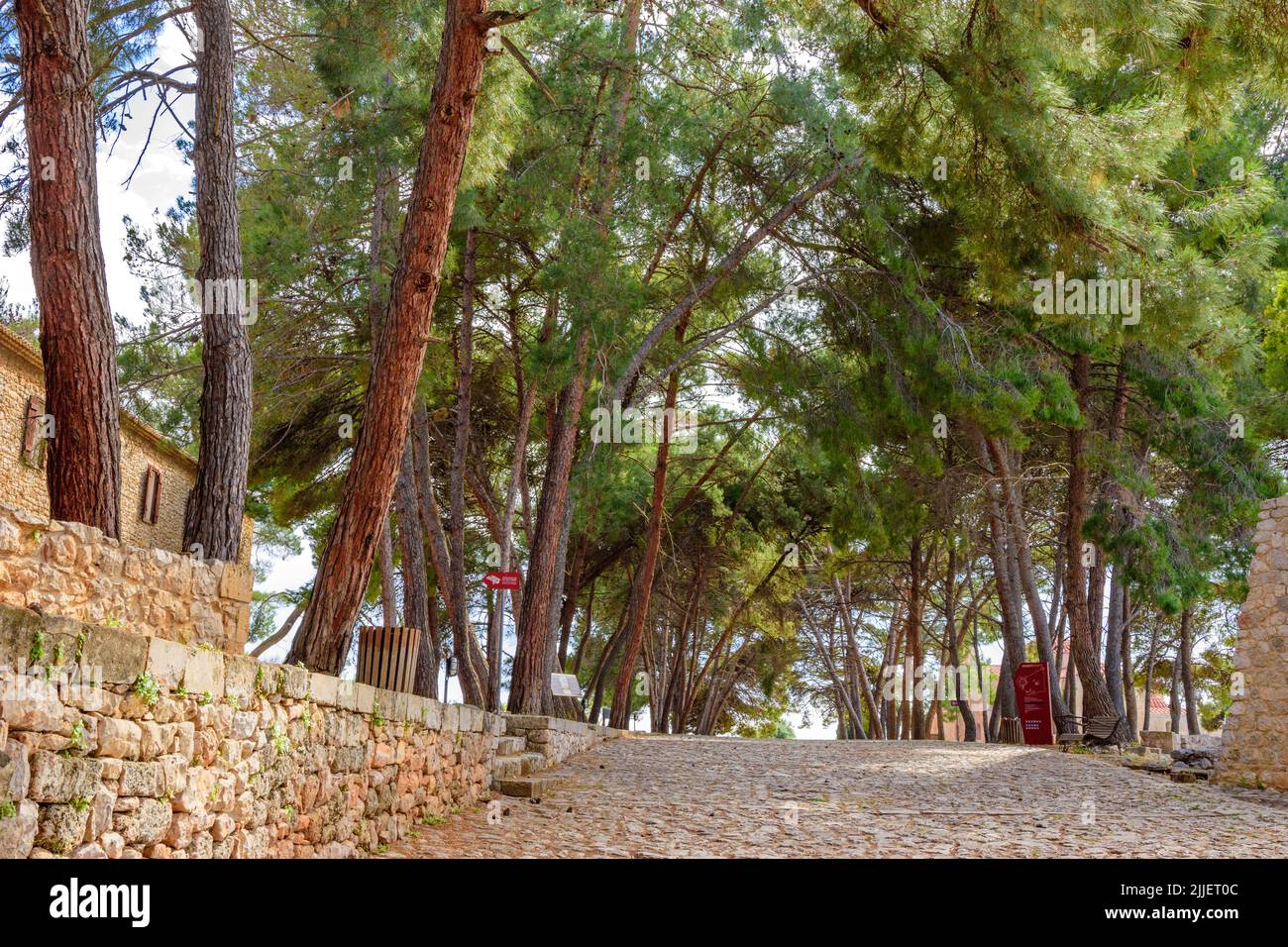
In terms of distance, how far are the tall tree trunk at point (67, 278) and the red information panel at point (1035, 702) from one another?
12.9 metres

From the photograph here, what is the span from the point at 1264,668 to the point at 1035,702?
5480 mm

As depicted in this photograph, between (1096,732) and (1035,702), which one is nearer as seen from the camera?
(1096,732)

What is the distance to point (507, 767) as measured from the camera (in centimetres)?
922

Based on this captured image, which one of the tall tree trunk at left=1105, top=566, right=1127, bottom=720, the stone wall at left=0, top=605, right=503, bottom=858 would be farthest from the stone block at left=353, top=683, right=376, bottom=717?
the tall tree trunk at left=1105, top=566, right=1127, bottom=720

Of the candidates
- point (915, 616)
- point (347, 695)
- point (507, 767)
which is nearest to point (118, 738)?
point (347, 695)

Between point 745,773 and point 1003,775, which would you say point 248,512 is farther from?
point 1003,775

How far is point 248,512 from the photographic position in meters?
20.1

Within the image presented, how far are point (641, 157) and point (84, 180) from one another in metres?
8.09


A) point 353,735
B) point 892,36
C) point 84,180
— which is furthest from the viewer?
point 892,36

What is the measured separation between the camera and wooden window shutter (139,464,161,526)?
52.5 ft

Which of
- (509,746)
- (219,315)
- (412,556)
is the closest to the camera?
(219,315)

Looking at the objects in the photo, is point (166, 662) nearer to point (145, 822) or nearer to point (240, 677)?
point (145, 822)

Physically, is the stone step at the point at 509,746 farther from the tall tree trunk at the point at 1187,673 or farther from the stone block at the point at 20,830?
the tall tree trunk at the point at 1187,673
